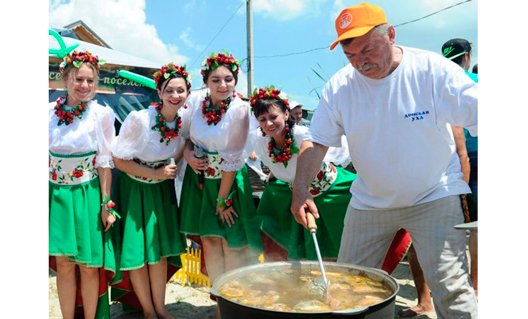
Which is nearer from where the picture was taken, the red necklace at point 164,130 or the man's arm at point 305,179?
the man's arm at point 305,179

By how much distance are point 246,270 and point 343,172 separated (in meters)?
1.69

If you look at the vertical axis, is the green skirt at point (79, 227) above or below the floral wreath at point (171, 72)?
below

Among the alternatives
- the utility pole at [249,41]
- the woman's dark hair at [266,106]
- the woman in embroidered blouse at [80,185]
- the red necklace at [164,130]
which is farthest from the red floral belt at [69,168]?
the utility pole at [249,41]

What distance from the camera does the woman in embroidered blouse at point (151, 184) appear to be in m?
3.59

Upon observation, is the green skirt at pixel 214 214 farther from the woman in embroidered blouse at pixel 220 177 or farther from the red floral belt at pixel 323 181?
the red floral belt at pixel 323 181

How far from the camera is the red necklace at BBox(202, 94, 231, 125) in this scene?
3.62 meters

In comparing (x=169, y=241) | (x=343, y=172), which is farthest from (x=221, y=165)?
(x=343, y=172)

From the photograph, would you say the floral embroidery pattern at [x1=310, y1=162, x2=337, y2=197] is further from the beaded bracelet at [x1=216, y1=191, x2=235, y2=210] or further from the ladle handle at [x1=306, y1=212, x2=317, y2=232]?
the ladle handle at [x1=306, y1=212, x2=317, y2=232]

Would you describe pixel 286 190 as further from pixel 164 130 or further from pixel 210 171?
pixel 164 130

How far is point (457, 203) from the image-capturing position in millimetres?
2514

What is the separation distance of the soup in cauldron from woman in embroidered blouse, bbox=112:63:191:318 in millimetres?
1492

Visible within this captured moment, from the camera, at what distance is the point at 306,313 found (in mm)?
1743

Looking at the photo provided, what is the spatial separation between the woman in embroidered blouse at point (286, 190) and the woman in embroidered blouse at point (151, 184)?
58cm

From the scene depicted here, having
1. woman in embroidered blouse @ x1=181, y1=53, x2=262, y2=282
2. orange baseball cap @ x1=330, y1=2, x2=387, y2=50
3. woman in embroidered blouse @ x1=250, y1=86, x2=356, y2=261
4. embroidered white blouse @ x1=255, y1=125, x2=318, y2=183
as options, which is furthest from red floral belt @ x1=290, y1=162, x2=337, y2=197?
orange baseball cap @ x1=330, y1=2, x2=387, y2=50
